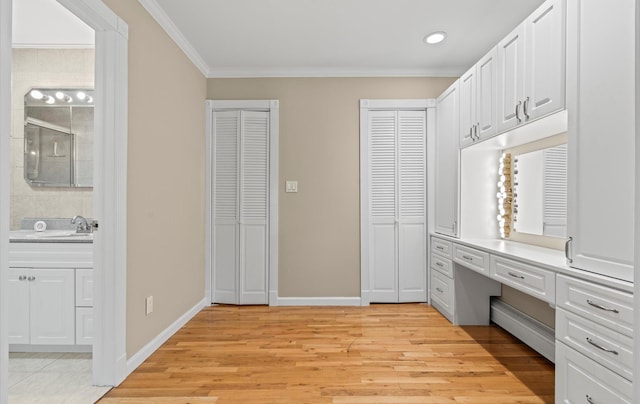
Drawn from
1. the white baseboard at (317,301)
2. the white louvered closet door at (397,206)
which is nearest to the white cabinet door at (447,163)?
the white louvered closet door at (397,206)

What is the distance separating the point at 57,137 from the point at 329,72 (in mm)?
2708

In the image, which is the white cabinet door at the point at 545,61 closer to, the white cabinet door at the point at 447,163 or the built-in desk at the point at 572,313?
A: the built-in desk at the point at 572,313

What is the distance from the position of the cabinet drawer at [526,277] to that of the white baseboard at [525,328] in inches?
23.0

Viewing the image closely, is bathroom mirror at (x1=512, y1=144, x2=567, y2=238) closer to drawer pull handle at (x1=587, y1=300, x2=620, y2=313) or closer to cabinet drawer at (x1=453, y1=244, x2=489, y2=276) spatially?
cabinet drawer at (x1=453, y1=244, x2=489, y2=276)

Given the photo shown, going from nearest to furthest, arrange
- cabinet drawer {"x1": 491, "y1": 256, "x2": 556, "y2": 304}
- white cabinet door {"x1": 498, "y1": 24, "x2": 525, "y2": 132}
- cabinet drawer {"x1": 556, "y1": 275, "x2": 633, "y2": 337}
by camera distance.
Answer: cabinet drawer {"x1": 556, "y1": 275, "x2": 633, "y2": 337} < cabinet drawer {"x1": 491, "y1": 256, "x2": 556, "y2": 304} < white cabinet door {"x1": 498, "y1": 24, "x2": 525, "y2": 132}

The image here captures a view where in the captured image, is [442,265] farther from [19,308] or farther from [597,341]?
[19,308]

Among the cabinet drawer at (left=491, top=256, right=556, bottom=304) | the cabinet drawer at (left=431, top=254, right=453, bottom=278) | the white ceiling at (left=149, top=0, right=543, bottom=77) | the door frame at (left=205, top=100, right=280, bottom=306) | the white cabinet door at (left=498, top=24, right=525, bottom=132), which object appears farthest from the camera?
the door frame at (left=205, top=100, right=280, bottom=306)

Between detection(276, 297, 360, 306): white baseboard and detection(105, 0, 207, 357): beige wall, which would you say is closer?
detection(105, 0, 207, 357): beige wall

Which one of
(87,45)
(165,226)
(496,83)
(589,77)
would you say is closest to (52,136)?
(87,45)

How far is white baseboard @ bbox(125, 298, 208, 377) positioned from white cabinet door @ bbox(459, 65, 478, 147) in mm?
3055

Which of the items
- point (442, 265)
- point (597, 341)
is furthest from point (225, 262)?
point (597, 341)

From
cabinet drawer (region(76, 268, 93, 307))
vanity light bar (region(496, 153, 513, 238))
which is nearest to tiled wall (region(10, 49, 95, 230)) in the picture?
cabinet drawer (region(76, 268, 93, 307))

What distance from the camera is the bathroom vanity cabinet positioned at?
2.49m

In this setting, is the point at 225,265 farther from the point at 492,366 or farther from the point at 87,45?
the point at 492,366
